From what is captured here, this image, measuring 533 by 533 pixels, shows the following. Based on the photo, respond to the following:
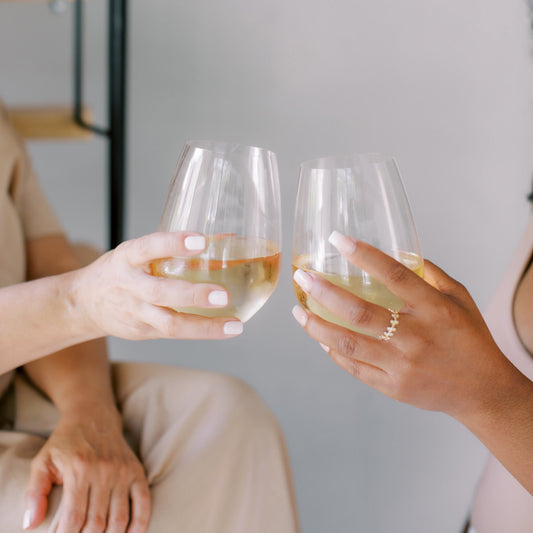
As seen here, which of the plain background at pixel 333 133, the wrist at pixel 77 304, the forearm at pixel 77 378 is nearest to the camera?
the wrist at pixel 77 304

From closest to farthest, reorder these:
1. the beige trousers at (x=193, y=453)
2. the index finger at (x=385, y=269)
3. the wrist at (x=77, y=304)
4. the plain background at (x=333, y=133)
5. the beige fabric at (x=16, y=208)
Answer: the index finger at (x=385, y=269), the wrist at (x=77, y=304), the beige trousers at (x=193, y=453), the beige fabric at (x=16, y=208), the plain background at (x=333, y=133)

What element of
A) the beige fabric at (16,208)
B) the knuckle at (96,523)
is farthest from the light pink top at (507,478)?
the beige fabric at (16,208)

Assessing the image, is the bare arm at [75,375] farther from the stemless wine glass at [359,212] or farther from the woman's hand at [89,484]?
the stemless wine glass at [359,212]

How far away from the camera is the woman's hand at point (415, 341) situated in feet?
1.78

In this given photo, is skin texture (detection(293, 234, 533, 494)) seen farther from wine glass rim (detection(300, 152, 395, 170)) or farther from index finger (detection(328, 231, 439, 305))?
wine glass rim (detection(300, 152, 395, 170))

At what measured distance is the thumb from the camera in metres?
0.76

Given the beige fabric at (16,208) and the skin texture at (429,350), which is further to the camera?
the beige fabric at (16,208)

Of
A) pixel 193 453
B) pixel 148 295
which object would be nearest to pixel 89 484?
pixel 193 453

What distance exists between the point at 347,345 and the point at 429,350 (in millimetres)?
78

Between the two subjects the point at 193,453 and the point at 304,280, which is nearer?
the point at 304,280

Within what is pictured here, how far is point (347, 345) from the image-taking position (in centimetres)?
57

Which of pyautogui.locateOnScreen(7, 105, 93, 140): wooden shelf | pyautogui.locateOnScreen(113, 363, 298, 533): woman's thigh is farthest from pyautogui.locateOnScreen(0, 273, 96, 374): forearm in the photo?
pyautogui.locateOnScreen(7, 105, 93, 140): wooden shelf

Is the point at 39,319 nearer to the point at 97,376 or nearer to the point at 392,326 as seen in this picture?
the point at 97,376

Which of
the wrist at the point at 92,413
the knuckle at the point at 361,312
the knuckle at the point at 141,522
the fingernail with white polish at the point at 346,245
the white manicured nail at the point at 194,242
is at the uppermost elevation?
the fingernail with white polish at the point at 346,245
